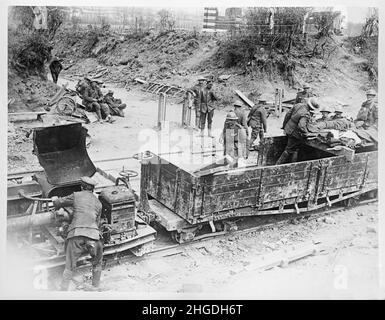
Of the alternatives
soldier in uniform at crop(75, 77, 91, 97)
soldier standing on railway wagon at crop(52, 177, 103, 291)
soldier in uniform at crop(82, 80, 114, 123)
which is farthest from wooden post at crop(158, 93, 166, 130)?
soldier standing on railway wagon at crop(52, 177, 103, 291)

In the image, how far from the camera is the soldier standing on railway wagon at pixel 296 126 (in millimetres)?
7820

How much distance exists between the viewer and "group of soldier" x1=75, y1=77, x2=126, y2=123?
10.9 metres

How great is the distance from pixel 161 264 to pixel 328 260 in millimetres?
2164

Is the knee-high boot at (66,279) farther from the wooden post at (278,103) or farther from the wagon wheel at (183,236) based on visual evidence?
the wooden post at (278,103)

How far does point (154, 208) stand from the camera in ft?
23.1

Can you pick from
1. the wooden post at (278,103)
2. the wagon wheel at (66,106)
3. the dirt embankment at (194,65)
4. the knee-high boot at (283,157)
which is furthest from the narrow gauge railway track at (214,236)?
the wooden post at (278,103)

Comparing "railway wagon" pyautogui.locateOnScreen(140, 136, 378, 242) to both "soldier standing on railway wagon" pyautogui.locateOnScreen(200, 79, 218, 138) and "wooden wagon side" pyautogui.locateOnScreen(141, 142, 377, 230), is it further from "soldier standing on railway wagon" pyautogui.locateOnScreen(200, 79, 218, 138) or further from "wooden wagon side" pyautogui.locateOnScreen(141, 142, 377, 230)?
"soldier standing on railway wagon" pyautogui.locateOnScreen(200, 79, 218, 138)

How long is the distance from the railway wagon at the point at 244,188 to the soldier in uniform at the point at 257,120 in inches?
74.4

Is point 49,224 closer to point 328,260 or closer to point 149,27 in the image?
point 328,260

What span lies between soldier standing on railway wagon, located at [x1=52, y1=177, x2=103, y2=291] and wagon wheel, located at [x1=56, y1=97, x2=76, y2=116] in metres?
4.63

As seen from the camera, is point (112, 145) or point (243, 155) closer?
point (243, 155)

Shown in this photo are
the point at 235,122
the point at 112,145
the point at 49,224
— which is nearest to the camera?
the point at 49,224
